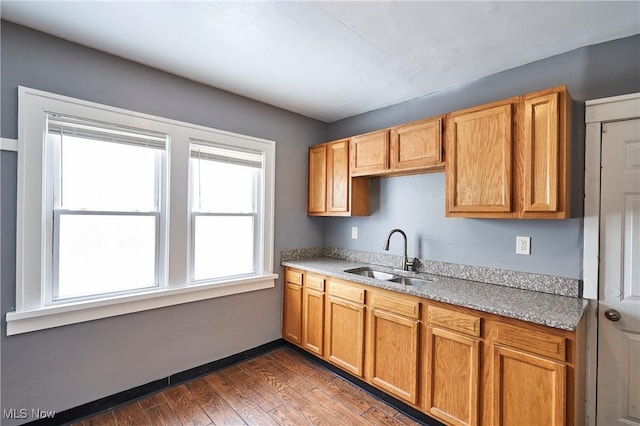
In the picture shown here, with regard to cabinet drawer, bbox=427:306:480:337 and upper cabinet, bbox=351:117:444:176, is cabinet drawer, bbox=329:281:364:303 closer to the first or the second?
cabinet drawer, bbox=427:306:480:337

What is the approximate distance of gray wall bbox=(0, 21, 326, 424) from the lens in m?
1.80

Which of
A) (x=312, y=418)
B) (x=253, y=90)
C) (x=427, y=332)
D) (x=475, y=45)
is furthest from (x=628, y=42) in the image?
(x=312, y=418)

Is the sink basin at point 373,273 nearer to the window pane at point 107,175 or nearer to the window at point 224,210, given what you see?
the window at point 224,210

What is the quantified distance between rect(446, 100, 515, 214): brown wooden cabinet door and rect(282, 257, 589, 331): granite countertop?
562mm

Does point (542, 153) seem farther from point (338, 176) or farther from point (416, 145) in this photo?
point (338, 176)

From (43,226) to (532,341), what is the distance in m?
2.99

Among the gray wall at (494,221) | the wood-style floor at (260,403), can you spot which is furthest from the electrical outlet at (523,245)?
the wood-style floor at (260,403)

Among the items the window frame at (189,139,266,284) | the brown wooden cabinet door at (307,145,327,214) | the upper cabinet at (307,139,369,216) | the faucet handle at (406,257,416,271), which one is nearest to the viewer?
the window frame at (189,139,266,284)

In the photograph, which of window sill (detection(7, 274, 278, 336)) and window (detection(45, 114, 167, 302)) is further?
window (detection(45, 114, 167, 302))

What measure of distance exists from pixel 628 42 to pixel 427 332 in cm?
218

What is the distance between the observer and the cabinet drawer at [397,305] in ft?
6.72

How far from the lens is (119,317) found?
2.18m

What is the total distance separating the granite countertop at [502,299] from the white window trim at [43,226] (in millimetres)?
1312

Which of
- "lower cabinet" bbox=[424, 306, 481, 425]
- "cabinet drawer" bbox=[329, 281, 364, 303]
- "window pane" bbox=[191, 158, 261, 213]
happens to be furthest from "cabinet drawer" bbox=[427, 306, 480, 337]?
"window pane" bbox=[191, 158, 261, 213]
